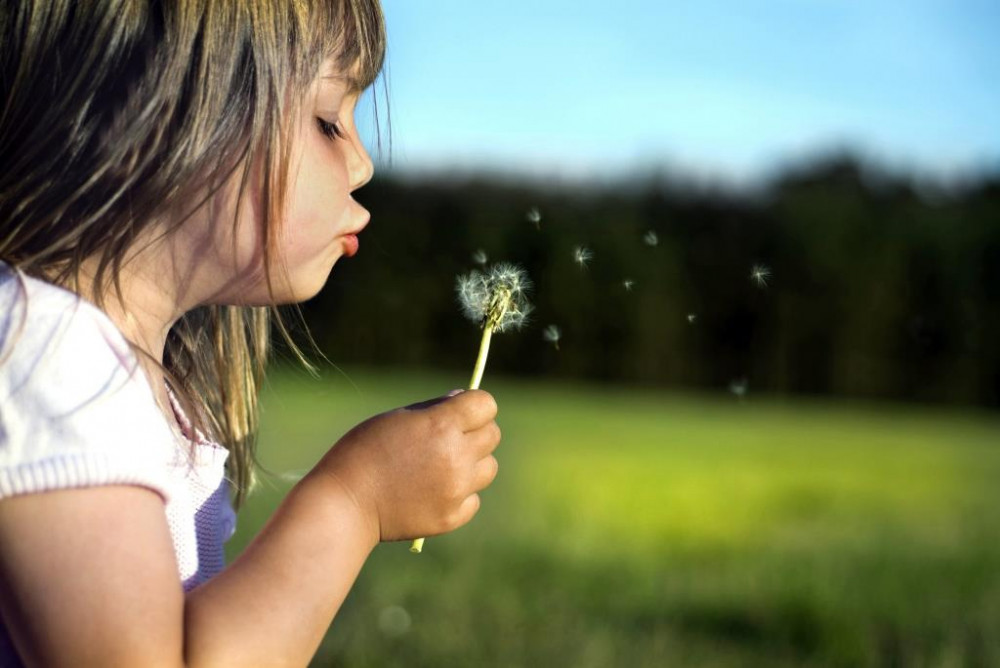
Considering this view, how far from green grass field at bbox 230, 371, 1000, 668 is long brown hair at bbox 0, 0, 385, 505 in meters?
0.62

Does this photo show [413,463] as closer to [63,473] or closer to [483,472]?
[483,472]

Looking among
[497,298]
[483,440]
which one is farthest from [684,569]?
[483,440]

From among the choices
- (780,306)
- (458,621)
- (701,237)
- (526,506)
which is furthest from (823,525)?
(780,306)

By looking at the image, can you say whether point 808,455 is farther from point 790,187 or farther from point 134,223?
point 134,223

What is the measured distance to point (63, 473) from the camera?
114cm

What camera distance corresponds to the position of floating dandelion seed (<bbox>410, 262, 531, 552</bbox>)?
5.28 feet

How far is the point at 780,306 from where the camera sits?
1392 centimetres

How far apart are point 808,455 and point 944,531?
6.79 m

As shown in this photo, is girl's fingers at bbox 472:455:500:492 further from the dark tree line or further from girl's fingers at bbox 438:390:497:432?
the dark tree line

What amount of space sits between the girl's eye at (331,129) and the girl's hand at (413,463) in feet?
1.11

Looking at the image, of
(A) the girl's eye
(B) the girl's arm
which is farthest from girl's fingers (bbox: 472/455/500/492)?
(A) the girl's eye

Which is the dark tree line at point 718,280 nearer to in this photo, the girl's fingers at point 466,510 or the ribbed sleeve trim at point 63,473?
the girl's fingers at point 466,510

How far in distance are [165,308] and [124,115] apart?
0.24 meters

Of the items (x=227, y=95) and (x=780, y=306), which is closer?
(x=227, y=95)
